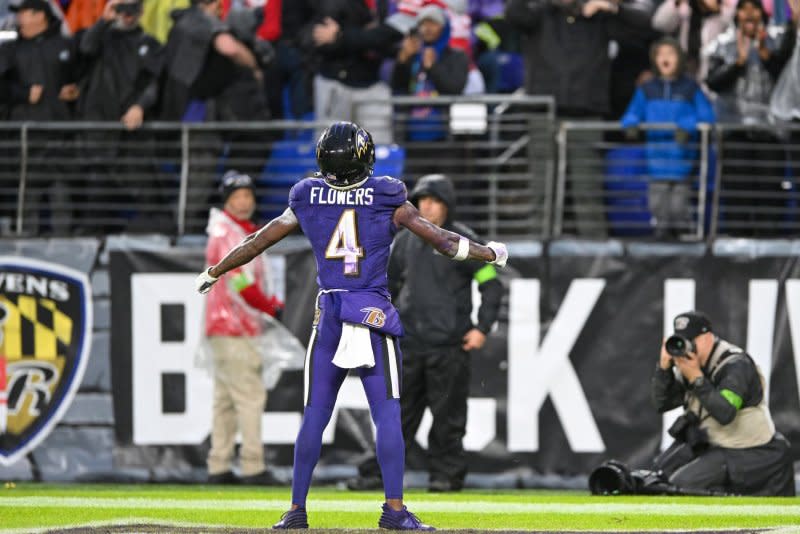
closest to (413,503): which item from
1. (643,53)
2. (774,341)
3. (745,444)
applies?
(745,444)

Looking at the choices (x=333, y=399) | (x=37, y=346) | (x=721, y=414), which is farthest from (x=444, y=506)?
(x=37, y=346)

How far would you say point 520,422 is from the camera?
11523mm

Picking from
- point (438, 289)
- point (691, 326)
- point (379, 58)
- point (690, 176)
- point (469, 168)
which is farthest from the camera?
point (379, 58)

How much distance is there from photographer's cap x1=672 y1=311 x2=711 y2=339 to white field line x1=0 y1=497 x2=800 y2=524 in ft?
4.65

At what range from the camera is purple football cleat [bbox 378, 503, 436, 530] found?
21.5 ft

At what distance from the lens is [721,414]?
943 cm

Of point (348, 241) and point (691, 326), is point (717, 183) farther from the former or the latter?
point (348, 241)

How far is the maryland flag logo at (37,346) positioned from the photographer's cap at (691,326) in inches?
200

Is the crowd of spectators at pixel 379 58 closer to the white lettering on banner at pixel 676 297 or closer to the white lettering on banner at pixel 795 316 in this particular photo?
the white lettering on banner at pixel 676 297

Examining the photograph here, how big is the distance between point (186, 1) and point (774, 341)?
5.89 m

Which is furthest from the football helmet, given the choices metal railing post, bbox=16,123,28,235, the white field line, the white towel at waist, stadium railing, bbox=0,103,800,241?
metal railing post, bbox=16,123,28,235

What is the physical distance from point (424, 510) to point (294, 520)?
1.72 metres

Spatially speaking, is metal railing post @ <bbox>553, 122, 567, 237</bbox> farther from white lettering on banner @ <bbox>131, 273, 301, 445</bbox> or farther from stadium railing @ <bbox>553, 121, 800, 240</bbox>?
white lettering on banner @ <bbox>131, 273, 301, 445</bbox>

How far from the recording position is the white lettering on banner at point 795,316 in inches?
450
